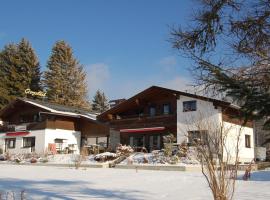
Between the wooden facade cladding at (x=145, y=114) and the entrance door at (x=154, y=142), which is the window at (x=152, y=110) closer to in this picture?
the wooden facade cladding at (x=145, y=114)

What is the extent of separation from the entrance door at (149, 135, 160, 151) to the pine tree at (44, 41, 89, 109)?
998 inches

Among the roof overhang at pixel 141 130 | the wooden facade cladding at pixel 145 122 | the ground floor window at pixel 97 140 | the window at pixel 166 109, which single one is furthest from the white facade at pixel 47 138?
the window at pixel 166 109

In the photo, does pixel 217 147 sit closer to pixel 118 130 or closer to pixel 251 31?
pixel 251 31

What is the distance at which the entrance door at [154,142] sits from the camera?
110 feet

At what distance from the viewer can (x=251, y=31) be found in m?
6.69

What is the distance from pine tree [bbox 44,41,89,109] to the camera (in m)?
57.8

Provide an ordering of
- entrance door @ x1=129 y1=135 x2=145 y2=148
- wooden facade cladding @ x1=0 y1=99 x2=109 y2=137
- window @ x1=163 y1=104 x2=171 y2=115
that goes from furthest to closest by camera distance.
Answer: wooden facade cladding @ x1=0 y1=99 x2=109 y2=137 → entrance door @ x1=129 y1=135 x2=145 y2=148 → window @ x1=163 y1=104 x2=171 y2=115

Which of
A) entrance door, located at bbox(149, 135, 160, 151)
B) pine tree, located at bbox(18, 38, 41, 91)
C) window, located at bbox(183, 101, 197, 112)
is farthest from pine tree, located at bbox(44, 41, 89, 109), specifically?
window, located at bbox(183, 101, 197, 112)

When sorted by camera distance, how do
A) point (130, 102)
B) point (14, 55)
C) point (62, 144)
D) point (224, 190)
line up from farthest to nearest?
point (14, 55)
point (62, 144)
point (130, 102)
point (224, 190)

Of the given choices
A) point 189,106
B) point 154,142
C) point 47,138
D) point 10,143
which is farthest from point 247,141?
point 10,143

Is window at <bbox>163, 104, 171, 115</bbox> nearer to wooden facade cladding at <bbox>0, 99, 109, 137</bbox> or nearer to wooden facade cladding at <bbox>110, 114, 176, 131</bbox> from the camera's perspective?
wooden facade cladding at <bbox>110, 114, 176, 131</bbox>

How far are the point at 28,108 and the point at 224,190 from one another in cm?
3969

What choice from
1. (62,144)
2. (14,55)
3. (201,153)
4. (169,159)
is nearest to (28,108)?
(62,144)

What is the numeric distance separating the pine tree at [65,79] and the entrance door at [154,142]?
25351 mm
